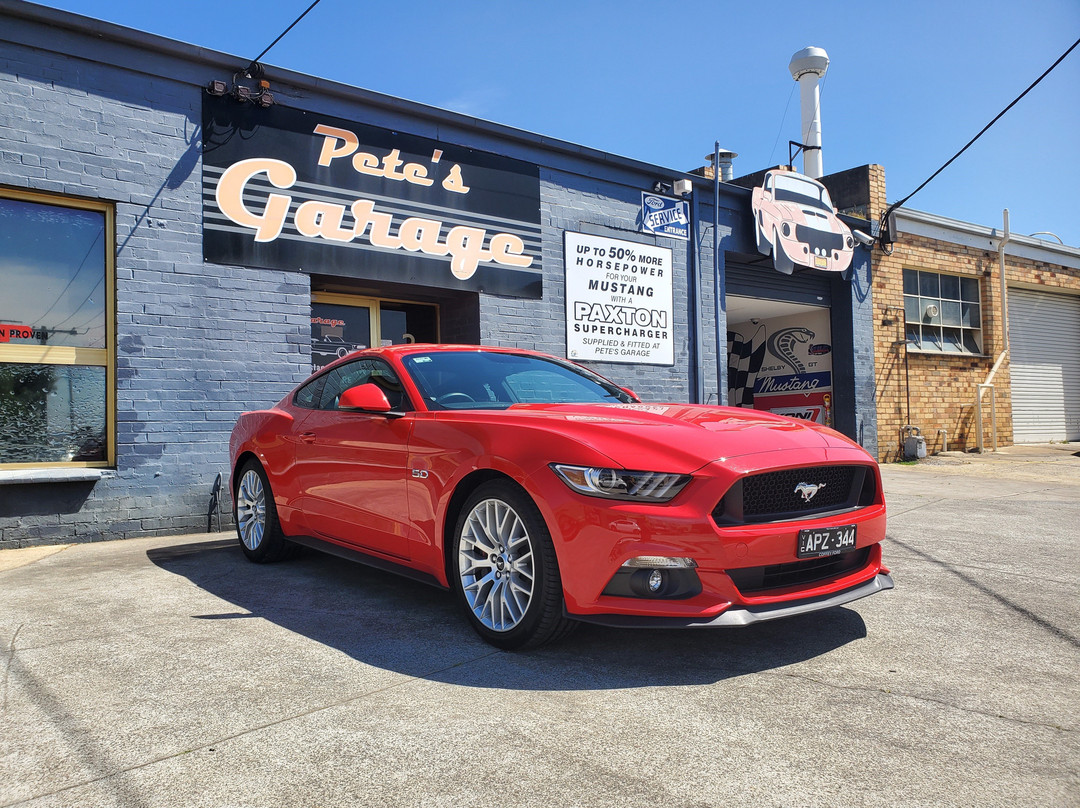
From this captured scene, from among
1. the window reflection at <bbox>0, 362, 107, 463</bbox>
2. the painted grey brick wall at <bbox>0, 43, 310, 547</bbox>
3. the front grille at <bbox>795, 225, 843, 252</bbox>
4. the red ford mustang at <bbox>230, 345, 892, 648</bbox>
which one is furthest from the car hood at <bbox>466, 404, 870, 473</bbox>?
the front grille at <bbox>795, 225, 843, 252</bbox>

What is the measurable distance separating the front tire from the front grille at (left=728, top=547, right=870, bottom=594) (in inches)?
28.3

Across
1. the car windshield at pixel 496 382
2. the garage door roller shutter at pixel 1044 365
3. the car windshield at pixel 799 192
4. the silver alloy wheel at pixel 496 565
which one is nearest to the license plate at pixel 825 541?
the silver alloy wheel at pixel 496 565

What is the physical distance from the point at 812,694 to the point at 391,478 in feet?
7.27

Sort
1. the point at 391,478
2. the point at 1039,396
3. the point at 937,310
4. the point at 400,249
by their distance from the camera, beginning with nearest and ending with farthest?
the point at 391,478 → the point at 400,249 → the point at 937,310 → the point at 1039,396

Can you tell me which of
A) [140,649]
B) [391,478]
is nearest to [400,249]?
[391,478]

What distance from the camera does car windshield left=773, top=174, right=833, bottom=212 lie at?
40.4 feet

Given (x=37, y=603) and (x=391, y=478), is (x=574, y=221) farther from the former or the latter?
(x=37, y=603)

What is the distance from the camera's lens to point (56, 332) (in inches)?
263

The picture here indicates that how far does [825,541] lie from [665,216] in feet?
27.1

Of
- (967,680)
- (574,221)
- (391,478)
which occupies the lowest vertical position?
(967,680)

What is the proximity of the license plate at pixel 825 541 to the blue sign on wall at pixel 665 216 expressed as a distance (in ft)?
25.7

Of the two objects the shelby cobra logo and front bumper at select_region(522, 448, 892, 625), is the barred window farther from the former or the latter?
front bumper at select_region(522, 448, 892, 625)

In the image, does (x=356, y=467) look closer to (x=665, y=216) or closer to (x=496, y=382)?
(x=496, y=382)

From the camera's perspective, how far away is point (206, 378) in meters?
7.26
